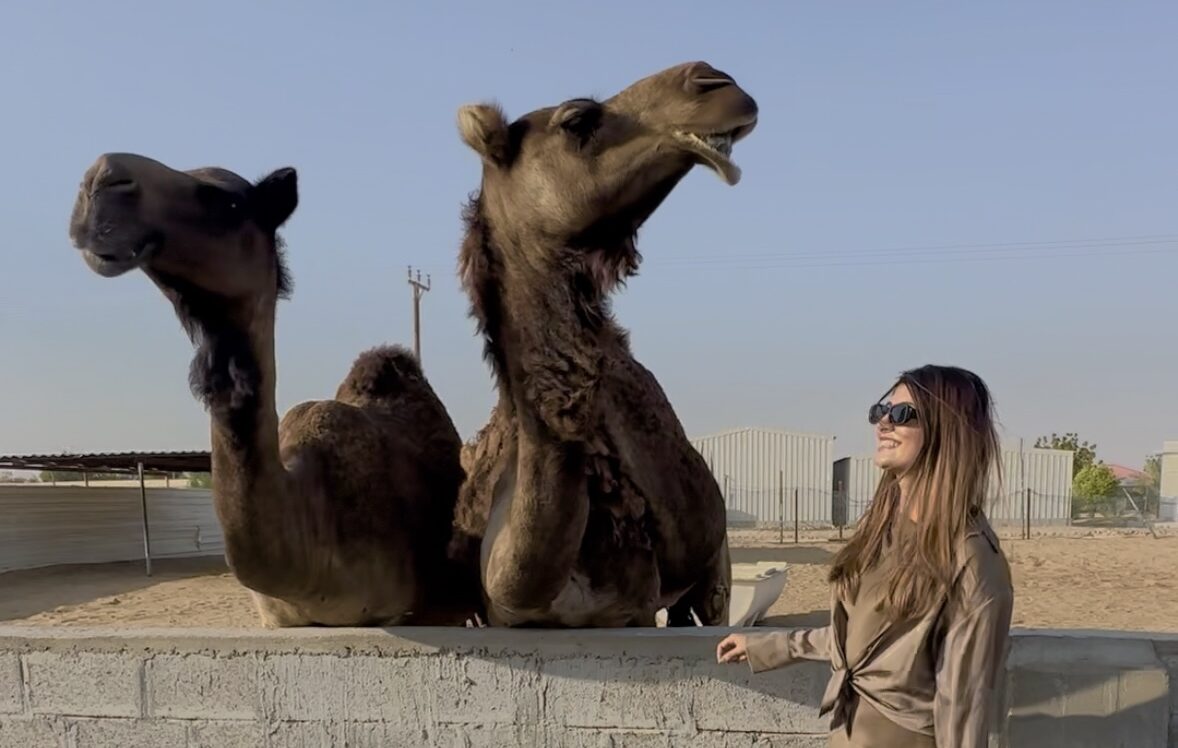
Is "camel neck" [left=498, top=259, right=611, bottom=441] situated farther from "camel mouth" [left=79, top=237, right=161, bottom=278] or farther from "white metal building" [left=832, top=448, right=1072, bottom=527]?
"white metal building" [left=832, top=448, right=1072, bottom=527]

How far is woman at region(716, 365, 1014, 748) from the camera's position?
187 centimetres

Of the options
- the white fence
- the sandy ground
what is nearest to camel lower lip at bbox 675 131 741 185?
the sandy ground

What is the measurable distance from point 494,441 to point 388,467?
15.3 inches

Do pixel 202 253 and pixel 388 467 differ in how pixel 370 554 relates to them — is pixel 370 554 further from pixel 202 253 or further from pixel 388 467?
pixel 202 253

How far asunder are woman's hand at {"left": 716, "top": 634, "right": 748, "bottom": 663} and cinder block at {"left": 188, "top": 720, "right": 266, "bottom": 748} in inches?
57.7

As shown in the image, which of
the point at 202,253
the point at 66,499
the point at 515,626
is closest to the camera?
the point at 202,253

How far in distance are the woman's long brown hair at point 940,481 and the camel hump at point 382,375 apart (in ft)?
8.08

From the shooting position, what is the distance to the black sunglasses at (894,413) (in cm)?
202

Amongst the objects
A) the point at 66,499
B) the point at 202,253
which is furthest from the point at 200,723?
the point at 66,499

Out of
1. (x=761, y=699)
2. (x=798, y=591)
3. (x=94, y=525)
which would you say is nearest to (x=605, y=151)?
(x=761, y=699)

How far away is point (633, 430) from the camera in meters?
3.84

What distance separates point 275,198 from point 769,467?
40988 millimetres

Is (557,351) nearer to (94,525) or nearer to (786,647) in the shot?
(786,647)

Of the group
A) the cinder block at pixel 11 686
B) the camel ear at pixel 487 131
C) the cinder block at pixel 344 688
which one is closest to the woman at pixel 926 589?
the camel ear at pixel 487 131
